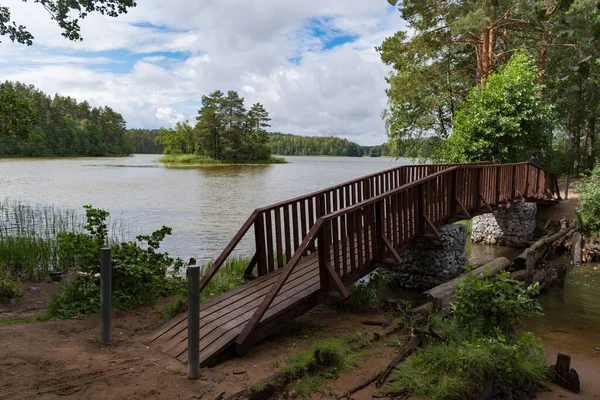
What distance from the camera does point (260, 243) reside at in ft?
21.8

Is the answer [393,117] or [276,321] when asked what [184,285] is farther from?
[393,117]

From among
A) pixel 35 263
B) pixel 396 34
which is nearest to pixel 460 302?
pixel 35 263

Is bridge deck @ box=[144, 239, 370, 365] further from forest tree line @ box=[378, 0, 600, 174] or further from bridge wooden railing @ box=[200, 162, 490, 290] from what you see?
forest tree line @ box=[378, 0, 600, 174]

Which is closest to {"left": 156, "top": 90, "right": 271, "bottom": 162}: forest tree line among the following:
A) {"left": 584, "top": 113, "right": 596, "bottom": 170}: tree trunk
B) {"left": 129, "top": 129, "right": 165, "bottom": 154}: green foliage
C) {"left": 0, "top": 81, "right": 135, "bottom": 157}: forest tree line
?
{"left": 0, "top": 81, "right": 135, "bottom": 157}: forest tree line

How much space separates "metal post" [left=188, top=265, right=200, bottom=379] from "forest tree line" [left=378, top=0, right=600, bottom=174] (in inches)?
323

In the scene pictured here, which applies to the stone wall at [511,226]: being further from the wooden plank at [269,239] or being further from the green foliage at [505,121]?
the wooden plank at [269,239]

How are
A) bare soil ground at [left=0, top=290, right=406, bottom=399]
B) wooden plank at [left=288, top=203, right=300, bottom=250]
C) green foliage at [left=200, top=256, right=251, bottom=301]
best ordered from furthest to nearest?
wooden plank at [left=288, top=203, right=300, bottom=250] < green foliage at [left=200, top=256, right=251, bottom=301] < bare soil ground at [left=0, top=290, right=406, bottom=399]

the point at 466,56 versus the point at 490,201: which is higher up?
the point at 466,56

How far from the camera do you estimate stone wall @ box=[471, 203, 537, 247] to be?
1392 cm

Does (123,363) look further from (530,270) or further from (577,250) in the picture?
(577,250)

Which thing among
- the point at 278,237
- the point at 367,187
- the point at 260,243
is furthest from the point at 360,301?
the point at 367,187

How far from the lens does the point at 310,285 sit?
5.91 metres

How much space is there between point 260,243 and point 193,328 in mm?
2703

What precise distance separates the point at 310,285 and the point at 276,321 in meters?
0.94
